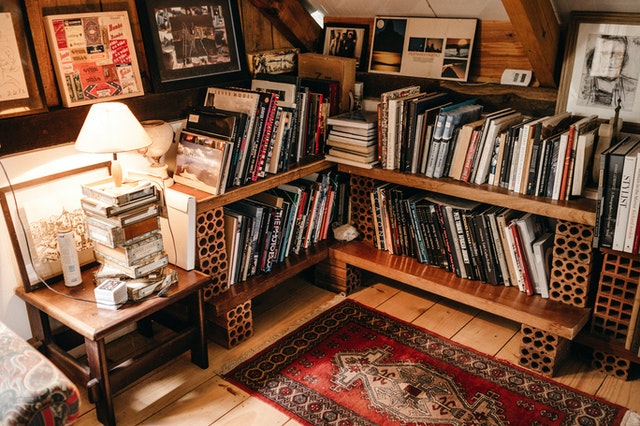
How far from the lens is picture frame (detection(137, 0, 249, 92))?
2.25 metres

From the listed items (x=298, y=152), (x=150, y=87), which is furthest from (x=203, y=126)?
(x=298, y=152)

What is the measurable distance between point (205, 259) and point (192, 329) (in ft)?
0.88

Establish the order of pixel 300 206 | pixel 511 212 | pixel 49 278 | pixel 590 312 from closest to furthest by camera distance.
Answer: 1. pixel 49 278
2. pixel 590 312
3. pixel 511 212
4. pixel 300 206

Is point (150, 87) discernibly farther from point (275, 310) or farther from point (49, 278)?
point (275, 310)

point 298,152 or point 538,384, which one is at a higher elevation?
point 298,152

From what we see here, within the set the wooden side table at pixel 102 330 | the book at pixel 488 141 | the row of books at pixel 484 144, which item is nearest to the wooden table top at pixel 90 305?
the wooden side table at pixel 102 330

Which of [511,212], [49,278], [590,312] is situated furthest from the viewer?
[511,212]

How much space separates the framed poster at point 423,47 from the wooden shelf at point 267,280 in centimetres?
93

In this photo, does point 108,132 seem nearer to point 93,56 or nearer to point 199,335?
point 93,56

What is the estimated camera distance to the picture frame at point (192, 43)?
2.25 metres

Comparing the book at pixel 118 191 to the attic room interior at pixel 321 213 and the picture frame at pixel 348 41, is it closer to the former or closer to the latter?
the attic room interior at pixel 321 213

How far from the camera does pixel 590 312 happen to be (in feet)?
7.08

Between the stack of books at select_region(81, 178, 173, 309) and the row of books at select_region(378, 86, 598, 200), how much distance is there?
1056 mm

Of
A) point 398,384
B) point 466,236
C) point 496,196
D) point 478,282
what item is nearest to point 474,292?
point 478,282
